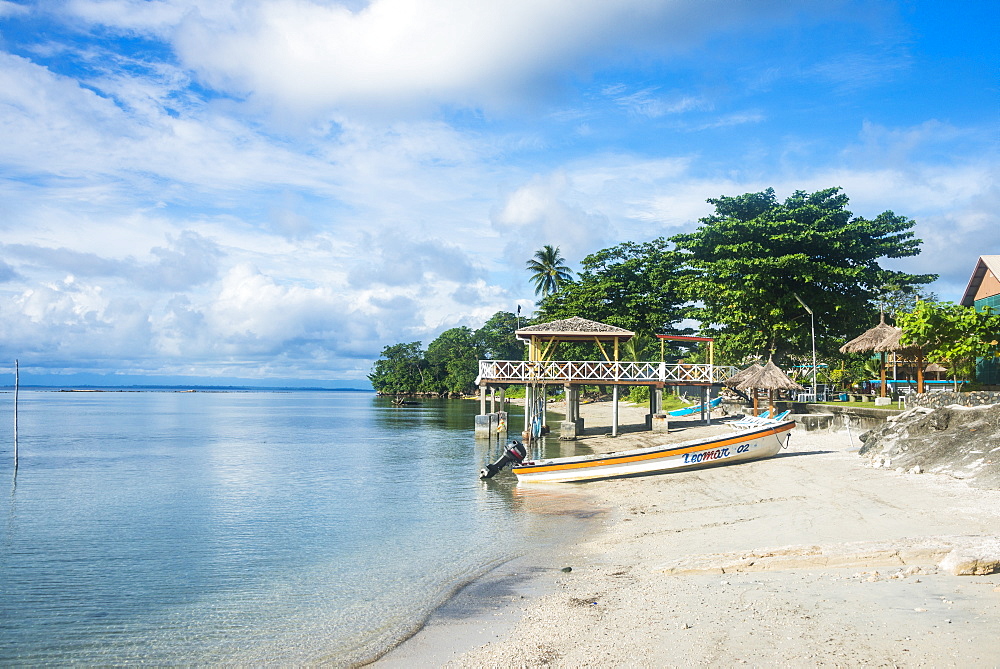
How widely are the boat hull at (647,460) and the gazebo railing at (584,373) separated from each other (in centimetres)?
1140

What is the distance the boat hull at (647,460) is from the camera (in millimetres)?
20156

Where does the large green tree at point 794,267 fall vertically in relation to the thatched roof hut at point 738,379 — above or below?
above

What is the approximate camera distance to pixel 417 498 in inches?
779

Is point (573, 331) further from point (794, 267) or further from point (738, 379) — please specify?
point (794, 267)

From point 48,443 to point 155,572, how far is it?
107 ft

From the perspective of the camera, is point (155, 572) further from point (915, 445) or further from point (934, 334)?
point (934, 334)

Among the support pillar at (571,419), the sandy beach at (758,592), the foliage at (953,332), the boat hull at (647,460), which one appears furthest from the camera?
the support pillar at (571,419)

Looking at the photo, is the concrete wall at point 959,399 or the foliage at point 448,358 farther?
the foliage at point 448,358

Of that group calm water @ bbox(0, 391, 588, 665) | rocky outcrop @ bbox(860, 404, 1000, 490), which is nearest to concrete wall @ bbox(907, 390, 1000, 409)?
rocky outcrop @ bbox(860, 404, 1000, 490)

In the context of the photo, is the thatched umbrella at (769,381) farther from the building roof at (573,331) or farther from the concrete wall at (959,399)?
the concrete wall at (959,399)

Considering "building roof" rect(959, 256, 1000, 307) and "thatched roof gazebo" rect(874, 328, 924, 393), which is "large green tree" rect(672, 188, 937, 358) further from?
"thatched roof gazebo" rect(874, 328, 924, 393)

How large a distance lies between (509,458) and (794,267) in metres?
23.1

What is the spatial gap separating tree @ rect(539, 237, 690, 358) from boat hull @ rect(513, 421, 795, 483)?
30.4 m

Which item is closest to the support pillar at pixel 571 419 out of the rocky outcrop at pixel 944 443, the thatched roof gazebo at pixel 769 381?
the thatched roof gazebo at pixel 769 381
